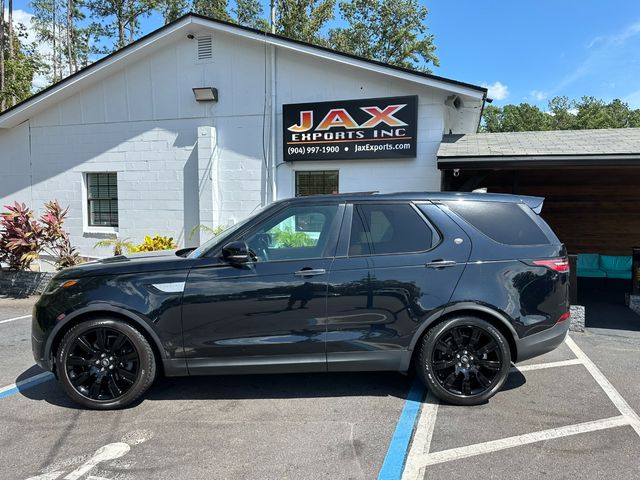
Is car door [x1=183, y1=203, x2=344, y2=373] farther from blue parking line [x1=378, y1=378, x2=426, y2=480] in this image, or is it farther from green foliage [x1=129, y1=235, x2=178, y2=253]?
green foliage [x1=129, y1=235, x2=178, y2=253]

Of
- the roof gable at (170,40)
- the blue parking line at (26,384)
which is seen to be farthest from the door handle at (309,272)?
the roof gable at (170,40)

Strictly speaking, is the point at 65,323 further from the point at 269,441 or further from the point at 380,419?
the point at 380,419

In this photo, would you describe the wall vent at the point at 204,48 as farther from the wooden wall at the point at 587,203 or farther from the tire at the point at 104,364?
the tire at the point at 104,364

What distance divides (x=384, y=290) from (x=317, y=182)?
19.0 ft

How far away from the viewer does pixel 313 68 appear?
8906 millimetres

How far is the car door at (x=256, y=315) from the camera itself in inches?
139

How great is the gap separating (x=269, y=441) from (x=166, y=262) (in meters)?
1.66

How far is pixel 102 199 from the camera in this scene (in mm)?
10578

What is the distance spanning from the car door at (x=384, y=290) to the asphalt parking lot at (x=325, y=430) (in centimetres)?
51

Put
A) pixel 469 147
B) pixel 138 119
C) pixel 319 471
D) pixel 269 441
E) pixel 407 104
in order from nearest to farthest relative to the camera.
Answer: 1. pixel 319 471
2. pixel 269 441
3. pixel 469 147
4. pixel 407 104
5. pixel 138 119

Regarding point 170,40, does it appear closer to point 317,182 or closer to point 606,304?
point 317,182

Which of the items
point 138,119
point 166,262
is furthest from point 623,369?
point 138,119

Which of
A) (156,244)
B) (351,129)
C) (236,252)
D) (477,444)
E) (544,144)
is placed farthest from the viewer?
(156,244)

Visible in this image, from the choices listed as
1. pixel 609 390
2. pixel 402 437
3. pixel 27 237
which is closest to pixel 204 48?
pixel 27 237
